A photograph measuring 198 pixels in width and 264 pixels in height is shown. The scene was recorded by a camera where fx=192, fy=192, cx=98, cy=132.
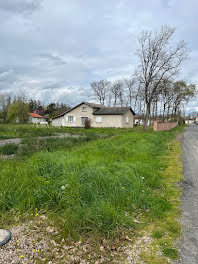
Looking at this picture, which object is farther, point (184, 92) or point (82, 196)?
point (184, 92)

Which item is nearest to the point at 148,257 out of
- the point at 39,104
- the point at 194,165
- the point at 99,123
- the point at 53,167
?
the point at 53,167

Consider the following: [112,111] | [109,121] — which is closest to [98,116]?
[109,121]

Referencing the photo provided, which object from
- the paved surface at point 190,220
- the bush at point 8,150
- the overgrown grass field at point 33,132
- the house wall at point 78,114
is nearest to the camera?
the paved surface at point 190,220

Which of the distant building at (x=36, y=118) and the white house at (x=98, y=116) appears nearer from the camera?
the white house at (x=98, y=116)

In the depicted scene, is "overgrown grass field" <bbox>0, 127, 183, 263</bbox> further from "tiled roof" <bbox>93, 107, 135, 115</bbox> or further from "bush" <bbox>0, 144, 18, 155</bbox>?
"tiled roof" <bbox>93, 107, 135, 115</bbox>

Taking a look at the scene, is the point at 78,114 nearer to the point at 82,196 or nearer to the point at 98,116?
the point at 98,116

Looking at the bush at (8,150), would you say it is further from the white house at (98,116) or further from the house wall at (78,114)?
the house wall at (78,114)

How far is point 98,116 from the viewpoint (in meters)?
35.5

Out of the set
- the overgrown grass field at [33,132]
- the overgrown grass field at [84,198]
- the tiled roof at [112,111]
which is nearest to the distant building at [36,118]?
the tiled roof at [112,111]

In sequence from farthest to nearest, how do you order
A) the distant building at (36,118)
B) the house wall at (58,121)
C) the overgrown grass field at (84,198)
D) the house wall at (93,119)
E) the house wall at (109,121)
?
the distant building at (36,118) → the house wall at (58,121) → the house wall at (93,119) → the house wall at (109,121) → the overgrown grass field at (84,198)

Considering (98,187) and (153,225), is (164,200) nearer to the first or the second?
(153,225)

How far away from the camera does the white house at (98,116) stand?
1341 inches

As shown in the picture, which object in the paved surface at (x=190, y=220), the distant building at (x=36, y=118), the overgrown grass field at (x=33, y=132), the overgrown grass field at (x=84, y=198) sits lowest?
the paved surface at (x=190, y=220)

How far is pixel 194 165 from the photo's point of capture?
7172 mm
